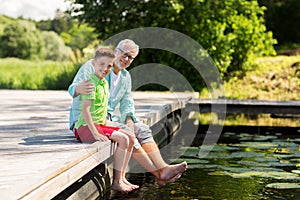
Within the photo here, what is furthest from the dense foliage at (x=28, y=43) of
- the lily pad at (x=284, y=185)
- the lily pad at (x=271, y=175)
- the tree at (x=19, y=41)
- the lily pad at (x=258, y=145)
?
the lily pad at (x=284, y=185)

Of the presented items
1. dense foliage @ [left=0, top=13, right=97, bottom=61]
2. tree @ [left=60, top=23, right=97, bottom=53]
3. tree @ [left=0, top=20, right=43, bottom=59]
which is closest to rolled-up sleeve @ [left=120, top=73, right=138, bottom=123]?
dense foliage @ [left=0, top=13, right=97, bottom=61]

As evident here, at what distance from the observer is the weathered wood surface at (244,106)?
10992mm

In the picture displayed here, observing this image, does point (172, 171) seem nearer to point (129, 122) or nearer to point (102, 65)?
point (129, 122)

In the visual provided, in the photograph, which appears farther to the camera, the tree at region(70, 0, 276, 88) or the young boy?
the tree at region(70, 0, 276, 88)

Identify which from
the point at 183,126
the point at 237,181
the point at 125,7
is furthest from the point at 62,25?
the point at 237,181

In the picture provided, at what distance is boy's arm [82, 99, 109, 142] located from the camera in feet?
15.3

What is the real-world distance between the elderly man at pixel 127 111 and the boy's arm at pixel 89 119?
90 millimetres

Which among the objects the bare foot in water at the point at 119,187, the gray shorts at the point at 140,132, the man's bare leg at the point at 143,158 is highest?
the gray shorts at the point at 140,132

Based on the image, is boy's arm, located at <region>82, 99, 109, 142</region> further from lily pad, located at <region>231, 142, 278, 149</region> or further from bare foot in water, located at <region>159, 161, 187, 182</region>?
lily pad, located at <region>231, 142, 278, 149</region>

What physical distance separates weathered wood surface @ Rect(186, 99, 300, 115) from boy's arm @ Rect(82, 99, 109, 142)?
634 cm

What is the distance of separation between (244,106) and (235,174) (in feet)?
18.1

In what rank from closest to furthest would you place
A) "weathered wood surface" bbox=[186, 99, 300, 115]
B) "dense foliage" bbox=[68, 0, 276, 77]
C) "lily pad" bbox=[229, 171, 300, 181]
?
"lily pad" bbox=[229, 171, 300, 181], "weathered wood surface" bbox=[186, 99, 300, 115], "dense foliage" bbox=[68, 0, 276, 77]

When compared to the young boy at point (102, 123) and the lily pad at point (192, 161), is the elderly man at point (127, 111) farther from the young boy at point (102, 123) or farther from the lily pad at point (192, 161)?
the lily pad at point (192, 161)

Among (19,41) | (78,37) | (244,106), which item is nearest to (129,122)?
(244,106)
